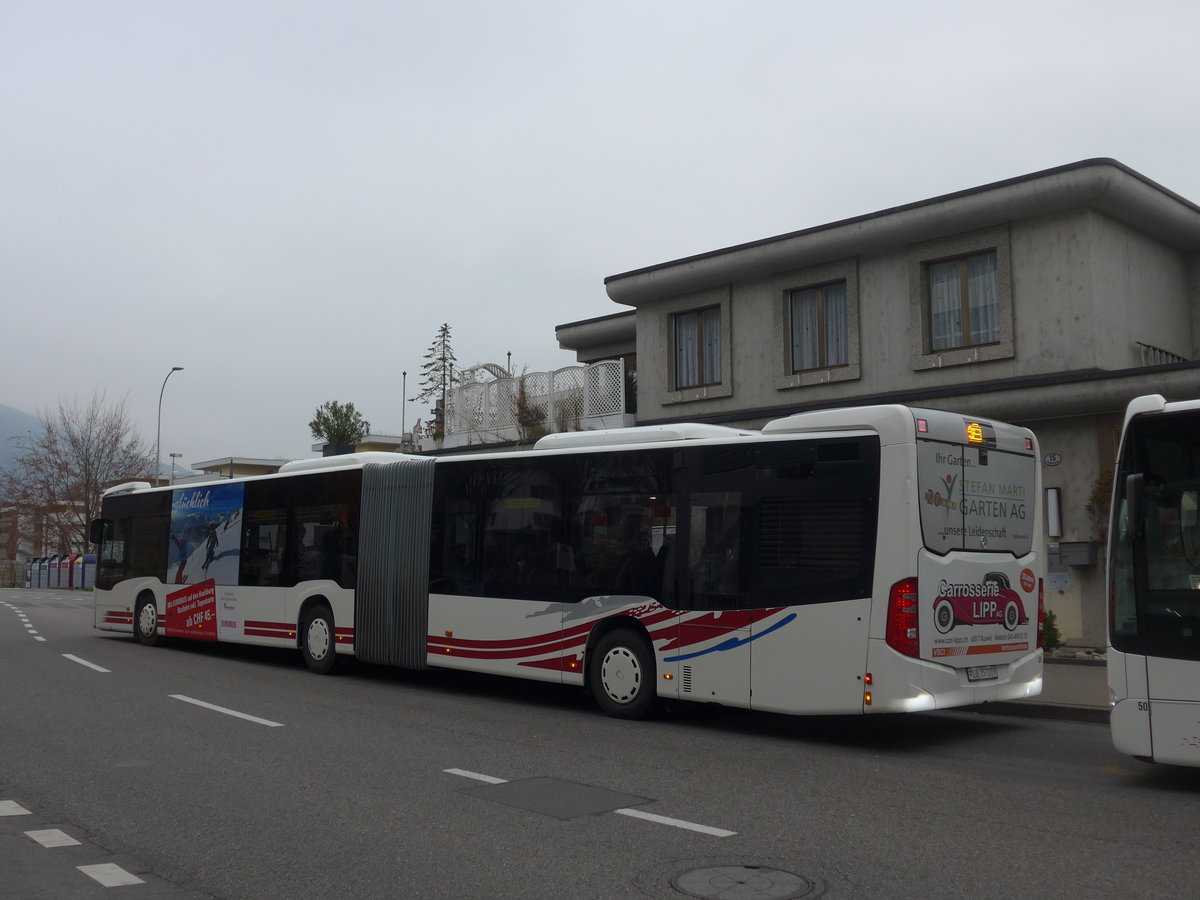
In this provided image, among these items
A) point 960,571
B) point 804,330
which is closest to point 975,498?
point 960,571

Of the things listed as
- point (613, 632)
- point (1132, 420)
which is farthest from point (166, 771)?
point (1132, 420)

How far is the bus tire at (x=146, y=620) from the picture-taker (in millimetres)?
20531

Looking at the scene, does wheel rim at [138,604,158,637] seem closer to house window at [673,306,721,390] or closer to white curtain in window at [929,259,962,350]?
house window at [673,306,721,390]

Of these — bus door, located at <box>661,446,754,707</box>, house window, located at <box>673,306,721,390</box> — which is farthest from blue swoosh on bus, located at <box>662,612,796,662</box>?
house window, located at <box>673,306,721,390</box>

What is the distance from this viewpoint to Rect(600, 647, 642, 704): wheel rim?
11500mm

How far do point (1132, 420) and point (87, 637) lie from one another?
68.8 ft

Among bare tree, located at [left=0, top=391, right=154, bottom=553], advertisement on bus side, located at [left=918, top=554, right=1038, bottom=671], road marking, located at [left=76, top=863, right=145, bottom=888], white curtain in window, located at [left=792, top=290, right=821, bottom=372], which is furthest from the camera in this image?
bare tree, located at [left=0, top=391, right=154, bottom=553]

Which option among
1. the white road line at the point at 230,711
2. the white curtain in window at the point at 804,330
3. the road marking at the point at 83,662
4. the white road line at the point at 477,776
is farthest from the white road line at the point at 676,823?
the white curtain in window at the point at 804,330

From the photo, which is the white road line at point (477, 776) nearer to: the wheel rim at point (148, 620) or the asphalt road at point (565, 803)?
the asphalt road at point (565, 803)

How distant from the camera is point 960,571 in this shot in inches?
391

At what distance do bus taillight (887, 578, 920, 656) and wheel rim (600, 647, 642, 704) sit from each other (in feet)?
9.76

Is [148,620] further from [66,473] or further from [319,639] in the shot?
[66,473]

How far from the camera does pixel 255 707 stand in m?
12.4

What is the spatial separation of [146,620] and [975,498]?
16162mm
